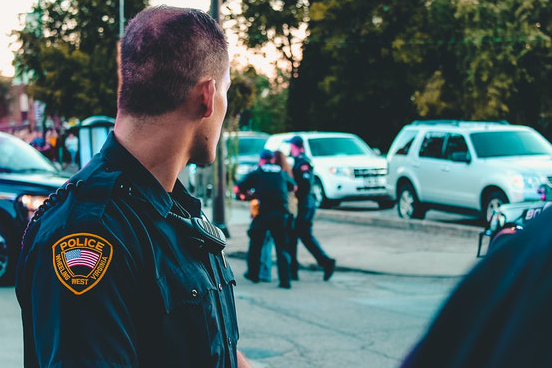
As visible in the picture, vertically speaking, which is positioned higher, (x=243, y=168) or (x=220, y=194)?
(x=220, y=194)

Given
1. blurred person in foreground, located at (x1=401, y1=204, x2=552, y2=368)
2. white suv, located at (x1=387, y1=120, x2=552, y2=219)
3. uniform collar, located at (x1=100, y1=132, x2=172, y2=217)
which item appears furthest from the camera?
white suv, located at (x1=387, y1=120, x2=552, y2=219)

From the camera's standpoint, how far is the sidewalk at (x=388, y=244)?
37.8ft

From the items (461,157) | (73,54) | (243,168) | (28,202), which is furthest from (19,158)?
(73,54)

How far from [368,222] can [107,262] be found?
15156 millimetres

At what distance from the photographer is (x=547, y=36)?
2969 centimetres

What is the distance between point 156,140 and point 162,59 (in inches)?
7.2

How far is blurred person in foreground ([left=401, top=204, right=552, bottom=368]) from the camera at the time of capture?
0.78 metres

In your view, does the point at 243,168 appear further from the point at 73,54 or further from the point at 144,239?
the point at 73,54

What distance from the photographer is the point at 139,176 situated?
1.91 metres

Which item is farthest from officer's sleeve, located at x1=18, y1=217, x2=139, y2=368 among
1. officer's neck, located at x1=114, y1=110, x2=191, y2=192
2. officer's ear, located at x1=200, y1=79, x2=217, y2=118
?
officer's ear, located at x1=200, y1=79, x2=217, y2=118

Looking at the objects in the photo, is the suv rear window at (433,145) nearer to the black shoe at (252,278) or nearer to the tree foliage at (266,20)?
the black shoe at (252,278)

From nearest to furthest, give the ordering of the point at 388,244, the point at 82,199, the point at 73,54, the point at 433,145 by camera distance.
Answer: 1. the point at 82,199
2. the point at 388,244
3. the point at 433,145
4. the point at 73,54

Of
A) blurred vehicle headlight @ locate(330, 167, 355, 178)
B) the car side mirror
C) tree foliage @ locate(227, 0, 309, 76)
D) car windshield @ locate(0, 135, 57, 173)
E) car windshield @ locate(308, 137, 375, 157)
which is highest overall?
tree foliage @ locate(227, 0, 309, 76)

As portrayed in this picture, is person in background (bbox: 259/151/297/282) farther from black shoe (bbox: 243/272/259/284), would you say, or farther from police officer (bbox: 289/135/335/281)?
police officer (bbox: 289/135/335/281)
